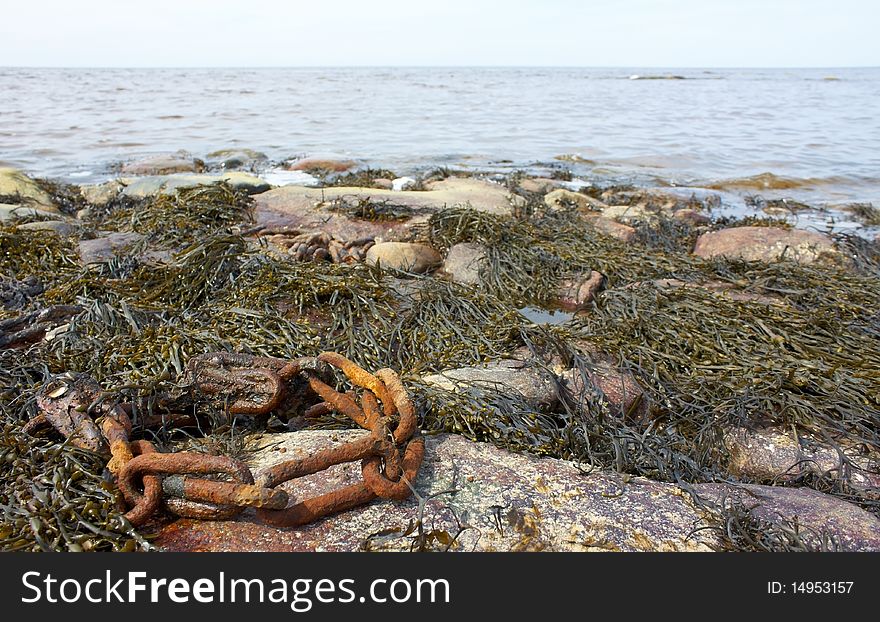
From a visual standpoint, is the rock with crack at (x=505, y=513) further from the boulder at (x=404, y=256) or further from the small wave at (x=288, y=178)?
the small wave at (x=288, y=178)

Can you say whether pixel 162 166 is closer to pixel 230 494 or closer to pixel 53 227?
pixel 53 227

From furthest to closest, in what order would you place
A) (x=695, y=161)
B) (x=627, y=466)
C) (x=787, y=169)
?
(x=695, y=161) → (x=787, y=169) → (x=627, y=466)

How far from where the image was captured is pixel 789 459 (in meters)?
2.64

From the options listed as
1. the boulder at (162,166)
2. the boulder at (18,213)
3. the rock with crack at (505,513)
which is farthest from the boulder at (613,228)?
the boulder at (162,166)

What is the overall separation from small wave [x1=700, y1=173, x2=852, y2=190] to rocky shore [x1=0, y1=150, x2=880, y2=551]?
4.77 meters

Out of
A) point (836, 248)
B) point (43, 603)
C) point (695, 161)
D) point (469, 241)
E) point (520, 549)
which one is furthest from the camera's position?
point (695, 161)

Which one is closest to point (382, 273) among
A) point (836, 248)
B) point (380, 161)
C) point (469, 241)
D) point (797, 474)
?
point (469, 241)

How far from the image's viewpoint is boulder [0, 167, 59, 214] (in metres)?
6.68

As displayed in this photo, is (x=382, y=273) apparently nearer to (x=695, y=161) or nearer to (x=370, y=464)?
(x=370, y=464)

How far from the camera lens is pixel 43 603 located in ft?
4.66

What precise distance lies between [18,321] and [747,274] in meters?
4.79

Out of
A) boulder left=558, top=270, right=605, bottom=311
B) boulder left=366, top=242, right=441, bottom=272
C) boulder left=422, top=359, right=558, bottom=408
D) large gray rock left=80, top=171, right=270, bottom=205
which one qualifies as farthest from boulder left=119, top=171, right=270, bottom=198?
boulder left=422, top=359, right=558, bottom=408

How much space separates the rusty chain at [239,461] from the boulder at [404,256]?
→ 2386mm

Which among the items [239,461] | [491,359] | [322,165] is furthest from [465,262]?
[322,165]
